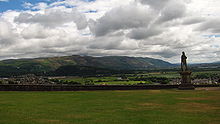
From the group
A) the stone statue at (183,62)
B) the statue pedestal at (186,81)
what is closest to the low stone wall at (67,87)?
the statue pedestal at (186,81)

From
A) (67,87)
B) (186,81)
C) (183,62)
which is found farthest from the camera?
(183,62)

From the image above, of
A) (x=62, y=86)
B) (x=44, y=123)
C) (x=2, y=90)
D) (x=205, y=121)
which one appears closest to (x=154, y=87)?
(x=62, y=86)

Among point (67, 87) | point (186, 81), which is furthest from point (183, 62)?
point (67, 87)

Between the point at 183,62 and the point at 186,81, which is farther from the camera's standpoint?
the point at 183,62

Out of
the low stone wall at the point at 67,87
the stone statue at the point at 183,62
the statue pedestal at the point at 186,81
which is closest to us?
the low stone wall at the point at 67,87

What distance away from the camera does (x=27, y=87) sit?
30.1 metres

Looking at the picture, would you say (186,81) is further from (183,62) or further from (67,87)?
(67,87)

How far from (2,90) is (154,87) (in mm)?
22197

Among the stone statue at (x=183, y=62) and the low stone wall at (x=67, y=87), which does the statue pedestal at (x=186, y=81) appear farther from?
the low stone wall at (x=67, y=87)

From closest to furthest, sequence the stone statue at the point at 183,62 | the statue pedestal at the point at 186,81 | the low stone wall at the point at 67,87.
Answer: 1. the low stone wall at the point at 67,87
2. the statue pedestal at the point at 186,81
3. the stone statue at the point at 183,62

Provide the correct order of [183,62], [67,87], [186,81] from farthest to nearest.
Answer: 1. [183,62]
2. [186,81]
3. [67,87]

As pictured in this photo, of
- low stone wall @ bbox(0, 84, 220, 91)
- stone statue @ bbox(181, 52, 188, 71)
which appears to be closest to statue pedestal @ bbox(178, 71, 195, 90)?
stone statue @ bbox(181, 52, 188, 71)

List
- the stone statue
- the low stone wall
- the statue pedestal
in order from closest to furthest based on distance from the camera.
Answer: the low stone wall < the statue pedestal < the stone statue

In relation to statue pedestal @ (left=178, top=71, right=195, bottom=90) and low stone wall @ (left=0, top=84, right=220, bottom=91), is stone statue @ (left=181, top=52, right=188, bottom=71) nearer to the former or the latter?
statue pedestal @ (left=178, top=71, right=195, bottom=90)
